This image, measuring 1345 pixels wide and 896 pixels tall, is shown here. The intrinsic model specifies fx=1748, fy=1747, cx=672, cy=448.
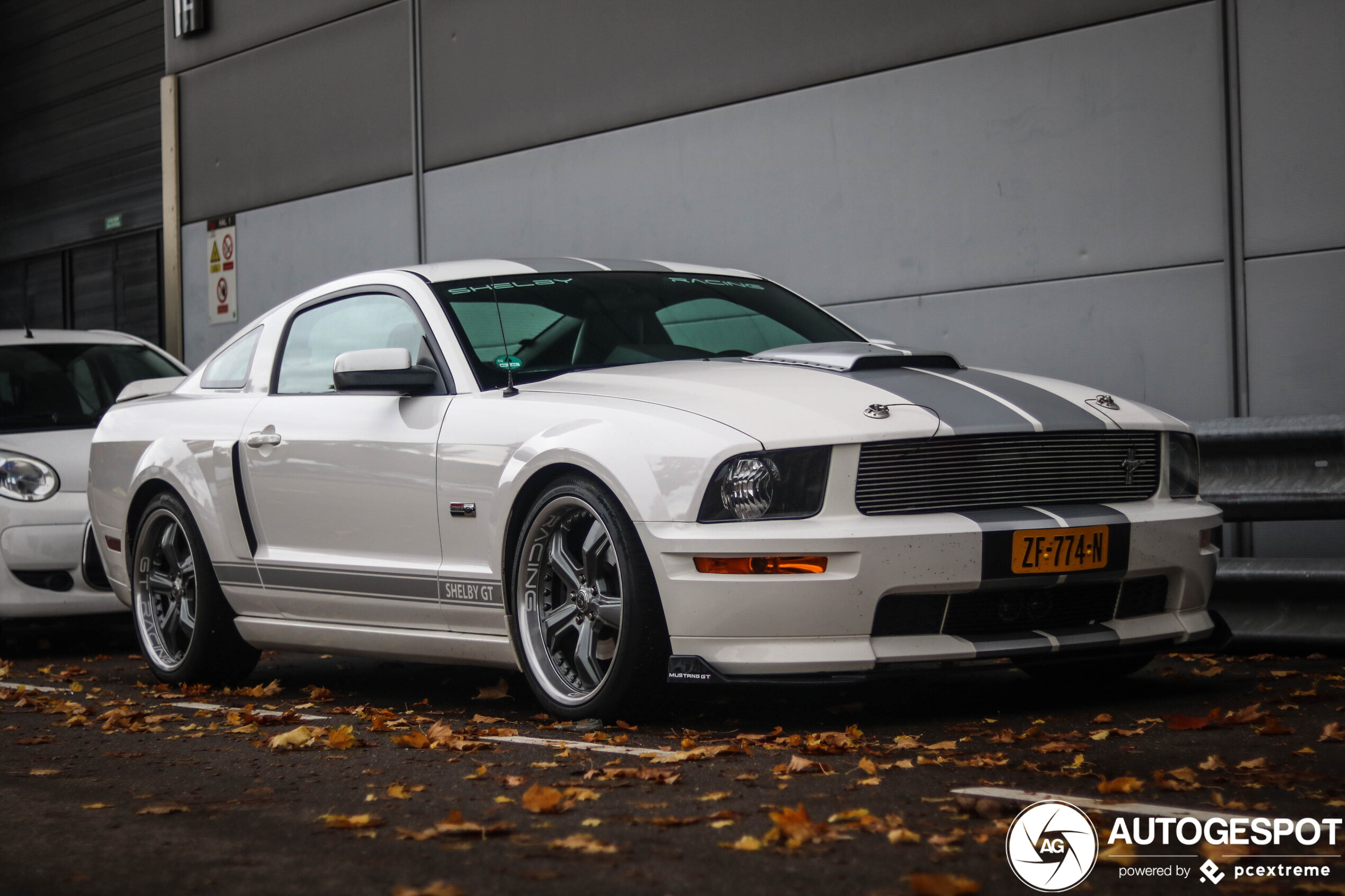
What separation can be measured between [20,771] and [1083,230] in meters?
5.88

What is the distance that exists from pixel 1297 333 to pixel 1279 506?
142 centimetres

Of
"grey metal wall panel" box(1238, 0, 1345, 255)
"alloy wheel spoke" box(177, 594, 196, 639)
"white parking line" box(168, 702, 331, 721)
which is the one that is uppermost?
"grey metal wall panel" box(1238, 0, 1345, 255)

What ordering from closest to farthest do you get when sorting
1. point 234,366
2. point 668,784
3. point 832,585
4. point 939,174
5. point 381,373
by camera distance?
point 668,784, point 832,585, point 381,373, point 234,366, point 939,174

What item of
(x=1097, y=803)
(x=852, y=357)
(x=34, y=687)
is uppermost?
(x=852, y=357)

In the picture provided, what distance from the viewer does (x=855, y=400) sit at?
5.21 metres

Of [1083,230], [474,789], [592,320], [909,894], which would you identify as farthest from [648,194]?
[909,894]

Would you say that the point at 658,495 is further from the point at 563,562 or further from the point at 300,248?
the point at 300,248

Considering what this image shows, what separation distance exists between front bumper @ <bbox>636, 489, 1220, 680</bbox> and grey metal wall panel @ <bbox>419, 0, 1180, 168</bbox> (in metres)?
4.68

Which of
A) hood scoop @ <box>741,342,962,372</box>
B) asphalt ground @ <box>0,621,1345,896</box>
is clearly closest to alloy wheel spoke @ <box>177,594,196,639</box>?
asphalt ground @ <box>0,621,1345,896</box>

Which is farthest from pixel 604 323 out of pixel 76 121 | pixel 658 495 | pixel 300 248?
pixel 76 121

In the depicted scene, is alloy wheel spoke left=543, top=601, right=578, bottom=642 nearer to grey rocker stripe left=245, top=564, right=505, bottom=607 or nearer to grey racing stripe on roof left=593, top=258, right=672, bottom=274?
grey rocker stripe left=245, top=564, right=505, bottom=607

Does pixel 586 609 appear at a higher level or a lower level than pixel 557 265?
lower

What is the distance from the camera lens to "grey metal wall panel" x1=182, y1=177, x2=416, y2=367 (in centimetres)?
1345

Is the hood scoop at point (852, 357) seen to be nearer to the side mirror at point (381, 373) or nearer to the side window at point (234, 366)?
the side mirror at point (381, 373)
